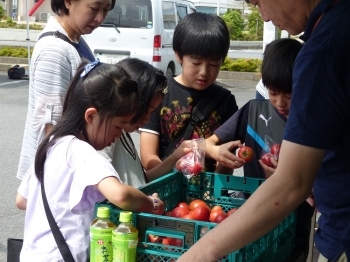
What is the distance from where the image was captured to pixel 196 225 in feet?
6.32

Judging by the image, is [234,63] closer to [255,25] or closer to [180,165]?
[180,165]

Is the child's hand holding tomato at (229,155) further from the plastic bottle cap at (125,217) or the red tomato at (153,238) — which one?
the plastic bottle cap at (125,217)

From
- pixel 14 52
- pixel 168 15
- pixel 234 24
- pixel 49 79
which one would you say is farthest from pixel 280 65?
pixel 234 24

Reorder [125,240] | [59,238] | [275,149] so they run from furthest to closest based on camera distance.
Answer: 1. [275,149]
2. [59,238]
3. [125,240]

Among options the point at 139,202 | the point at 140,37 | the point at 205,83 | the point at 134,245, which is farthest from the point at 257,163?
the point at 140,37

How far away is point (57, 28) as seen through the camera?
309 cm

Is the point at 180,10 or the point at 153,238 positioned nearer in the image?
the point at 153,238

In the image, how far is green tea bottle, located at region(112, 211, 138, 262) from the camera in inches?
74.0

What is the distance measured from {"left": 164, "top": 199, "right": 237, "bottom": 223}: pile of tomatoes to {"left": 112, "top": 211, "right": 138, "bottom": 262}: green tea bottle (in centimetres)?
52

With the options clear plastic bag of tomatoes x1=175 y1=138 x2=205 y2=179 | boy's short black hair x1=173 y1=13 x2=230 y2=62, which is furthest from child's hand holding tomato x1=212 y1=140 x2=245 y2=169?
boy's short black hair x1=173 y1=13 x2=230 y2=62

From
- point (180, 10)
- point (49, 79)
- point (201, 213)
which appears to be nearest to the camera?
point (201, 213)

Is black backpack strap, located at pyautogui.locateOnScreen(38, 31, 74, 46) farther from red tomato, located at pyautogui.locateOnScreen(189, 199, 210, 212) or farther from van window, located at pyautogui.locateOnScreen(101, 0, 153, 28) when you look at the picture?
van window, located at pyautogui.locateOnScreen(101, 0, 153, 28)

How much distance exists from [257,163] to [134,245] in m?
1.26

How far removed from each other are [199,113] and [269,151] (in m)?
0.52
